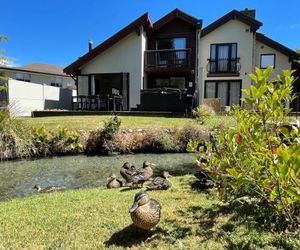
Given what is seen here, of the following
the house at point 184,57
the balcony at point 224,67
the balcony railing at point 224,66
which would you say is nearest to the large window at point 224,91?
the house at point 184,57

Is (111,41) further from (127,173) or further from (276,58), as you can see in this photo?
(127,173)

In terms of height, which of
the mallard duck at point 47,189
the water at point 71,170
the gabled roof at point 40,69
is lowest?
the water at point 71,170

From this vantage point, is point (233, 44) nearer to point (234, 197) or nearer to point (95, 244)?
point (234, 197)

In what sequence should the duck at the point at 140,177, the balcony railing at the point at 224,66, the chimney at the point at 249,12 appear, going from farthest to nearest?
1. the chimney at the point at 249,12
2. the balcony railing at the point at 224,66
3. the duck at the point at 140,177

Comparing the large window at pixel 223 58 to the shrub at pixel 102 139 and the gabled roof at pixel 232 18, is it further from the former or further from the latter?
the shrub at pixel 102 139

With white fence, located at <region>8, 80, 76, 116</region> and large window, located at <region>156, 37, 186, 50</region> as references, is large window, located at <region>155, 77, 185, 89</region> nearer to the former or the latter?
large window, located at <region>156, 37, 186, 50</region>

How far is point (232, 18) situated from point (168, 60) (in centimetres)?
510

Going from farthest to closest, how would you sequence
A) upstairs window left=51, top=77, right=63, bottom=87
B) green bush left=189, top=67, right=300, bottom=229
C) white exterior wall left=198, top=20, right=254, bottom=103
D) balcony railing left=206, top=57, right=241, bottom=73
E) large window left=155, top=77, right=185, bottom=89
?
upstairs window left=51, top=77, right=63, bottom=87 → large window left=155, top=77, right=185, bottom=89 → balcony railing left=206, top=57, right=241, bottom=73 → white exterior wall left=198, top=20, right=254, bottom=103 → green bush left=189, top=67, right=300, bottom=229

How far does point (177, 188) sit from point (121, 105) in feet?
49.5

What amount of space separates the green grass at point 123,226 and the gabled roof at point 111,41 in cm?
1720

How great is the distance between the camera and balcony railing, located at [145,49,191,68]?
20.6 metres

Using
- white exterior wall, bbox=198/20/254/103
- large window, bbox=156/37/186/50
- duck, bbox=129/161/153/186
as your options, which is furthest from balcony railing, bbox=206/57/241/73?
duck, bbox=129/161/153/186

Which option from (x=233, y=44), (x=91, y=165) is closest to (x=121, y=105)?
(x=233, y=44)

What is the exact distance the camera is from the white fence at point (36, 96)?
19094 mm
